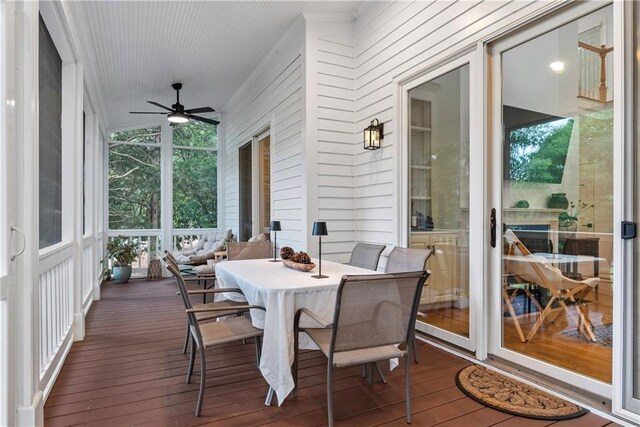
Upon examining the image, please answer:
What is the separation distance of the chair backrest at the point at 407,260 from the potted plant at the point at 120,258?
566cm

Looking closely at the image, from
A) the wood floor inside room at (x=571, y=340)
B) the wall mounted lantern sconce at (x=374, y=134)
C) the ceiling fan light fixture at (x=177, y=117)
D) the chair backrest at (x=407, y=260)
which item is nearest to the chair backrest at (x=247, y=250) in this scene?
the chair backrest at (x=407, y=260)

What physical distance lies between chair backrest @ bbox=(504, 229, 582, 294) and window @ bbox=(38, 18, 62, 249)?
344 centimetres

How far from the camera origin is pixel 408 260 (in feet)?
10.5

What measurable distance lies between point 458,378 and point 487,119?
2015mm

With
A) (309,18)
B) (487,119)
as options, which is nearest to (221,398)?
(487,119)

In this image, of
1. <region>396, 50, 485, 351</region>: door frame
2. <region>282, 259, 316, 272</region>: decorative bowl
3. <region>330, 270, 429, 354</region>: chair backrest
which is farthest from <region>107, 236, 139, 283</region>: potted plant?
<region>330, 270, 429, 354</region>: chair backrest

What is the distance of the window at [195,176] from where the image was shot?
26.6ft

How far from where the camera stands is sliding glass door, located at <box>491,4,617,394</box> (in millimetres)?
2406

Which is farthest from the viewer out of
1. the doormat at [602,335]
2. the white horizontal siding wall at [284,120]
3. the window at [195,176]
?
the window at [195,176]

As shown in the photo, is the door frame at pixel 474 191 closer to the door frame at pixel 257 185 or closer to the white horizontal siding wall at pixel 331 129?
the white horizontal siding wall at pixel 331 129

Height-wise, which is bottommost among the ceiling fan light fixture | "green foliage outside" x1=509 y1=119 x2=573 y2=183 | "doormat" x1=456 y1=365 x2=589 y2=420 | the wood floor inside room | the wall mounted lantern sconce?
"doormat" x1=456 y1=365 x2=589 y2=420

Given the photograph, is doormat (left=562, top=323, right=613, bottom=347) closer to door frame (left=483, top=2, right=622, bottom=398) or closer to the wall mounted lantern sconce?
door frame (left=483, top=2, right=622, bottom=398)

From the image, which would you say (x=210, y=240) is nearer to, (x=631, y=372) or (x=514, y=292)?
(x=514, y=292)

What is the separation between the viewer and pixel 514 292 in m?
2.96
